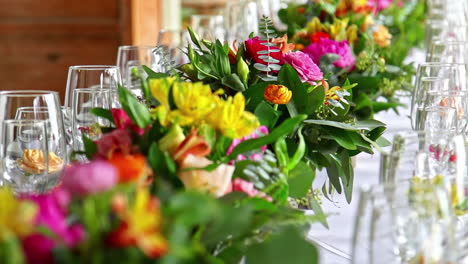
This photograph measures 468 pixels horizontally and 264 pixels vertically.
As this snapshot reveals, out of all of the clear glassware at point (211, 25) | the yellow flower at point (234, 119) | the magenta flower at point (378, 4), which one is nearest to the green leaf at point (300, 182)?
the yellow flower at point (234, 119)

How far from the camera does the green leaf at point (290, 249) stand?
0.64m

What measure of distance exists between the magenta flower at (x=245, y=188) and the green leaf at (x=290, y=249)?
23cm

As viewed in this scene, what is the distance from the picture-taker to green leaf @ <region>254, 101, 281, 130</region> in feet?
3.45

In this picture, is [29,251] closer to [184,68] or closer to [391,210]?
[391,210]

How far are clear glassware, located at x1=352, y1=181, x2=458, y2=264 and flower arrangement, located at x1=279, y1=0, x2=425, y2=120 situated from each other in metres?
1.13

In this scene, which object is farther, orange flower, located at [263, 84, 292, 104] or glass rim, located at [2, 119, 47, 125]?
orange flower, located at [263, 84, 292, 104]

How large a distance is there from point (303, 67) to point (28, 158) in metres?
0.43

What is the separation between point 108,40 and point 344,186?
11.6 feet

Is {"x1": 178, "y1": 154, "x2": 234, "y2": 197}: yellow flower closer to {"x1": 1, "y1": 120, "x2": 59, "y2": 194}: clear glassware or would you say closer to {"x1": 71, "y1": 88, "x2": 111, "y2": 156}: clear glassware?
{"x1": 1, "y1": 120, "x2": 59, "y2": 194}: clear glassware

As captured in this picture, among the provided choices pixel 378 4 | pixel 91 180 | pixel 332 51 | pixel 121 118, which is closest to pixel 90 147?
pixel 121 118

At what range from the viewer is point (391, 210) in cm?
70

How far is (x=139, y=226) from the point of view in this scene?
0.55 metres

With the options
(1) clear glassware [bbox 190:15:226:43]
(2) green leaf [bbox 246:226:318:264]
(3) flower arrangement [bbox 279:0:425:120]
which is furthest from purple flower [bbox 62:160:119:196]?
(1) clear glassware [bbox 190:15:226:43]

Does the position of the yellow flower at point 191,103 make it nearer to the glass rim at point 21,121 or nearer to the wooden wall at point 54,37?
the glass rim at point 21,121
